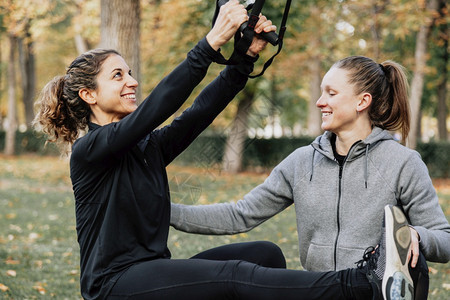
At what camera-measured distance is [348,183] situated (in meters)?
2.80

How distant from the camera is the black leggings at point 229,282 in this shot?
225cm

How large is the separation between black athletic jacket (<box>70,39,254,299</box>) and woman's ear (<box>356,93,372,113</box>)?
920 millimetres

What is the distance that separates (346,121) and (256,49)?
621 millimetres

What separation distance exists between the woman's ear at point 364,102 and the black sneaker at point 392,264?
2.31 ft

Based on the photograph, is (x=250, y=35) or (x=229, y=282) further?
(x=250, y=35)

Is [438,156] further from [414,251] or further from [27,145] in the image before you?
[27,145]

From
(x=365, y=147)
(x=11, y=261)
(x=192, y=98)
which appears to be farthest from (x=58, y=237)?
(x=192, y=98)

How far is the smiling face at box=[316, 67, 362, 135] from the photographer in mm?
2826

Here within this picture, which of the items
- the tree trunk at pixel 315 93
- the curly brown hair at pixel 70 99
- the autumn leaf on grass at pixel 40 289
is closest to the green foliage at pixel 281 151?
the tree trunk at pixel 315 93

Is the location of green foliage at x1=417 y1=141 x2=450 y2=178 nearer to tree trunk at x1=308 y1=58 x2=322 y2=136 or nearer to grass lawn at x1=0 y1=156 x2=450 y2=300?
tree trunk at x1=308 y1=58 x2=322 y2=136

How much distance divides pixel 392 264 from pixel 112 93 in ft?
5.06

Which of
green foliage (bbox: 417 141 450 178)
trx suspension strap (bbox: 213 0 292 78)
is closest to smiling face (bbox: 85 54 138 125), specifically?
trx suspension strap (bbox: 213 0 292 78)

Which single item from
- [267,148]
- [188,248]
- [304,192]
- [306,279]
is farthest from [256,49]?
[267,148]

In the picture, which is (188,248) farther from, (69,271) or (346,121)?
(346,121)
